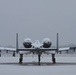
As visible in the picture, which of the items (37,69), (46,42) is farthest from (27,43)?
(37,69)

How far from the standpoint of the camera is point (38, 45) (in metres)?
40.8

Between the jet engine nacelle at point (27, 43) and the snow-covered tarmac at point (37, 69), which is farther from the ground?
the jet engine nacelle at point (27, 43)

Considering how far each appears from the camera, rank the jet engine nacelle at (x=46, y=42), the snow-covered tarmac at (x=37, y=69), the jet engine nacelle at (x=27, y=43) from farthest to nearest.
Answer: the jet engine nacelle at (x=46, y=42), the jet engine nacelle at (x=27, y=43), the snow-covered tarmac at (x=37, y=69)

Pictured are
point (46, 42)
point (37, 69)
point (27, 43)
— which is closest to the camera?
point (37, 69)

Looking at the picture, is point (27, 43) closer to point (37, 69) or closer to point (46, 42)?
point (46, 42)

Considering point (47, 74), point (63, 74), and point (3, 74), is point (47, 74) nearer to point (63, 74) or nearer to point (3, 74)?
point (63, 74)

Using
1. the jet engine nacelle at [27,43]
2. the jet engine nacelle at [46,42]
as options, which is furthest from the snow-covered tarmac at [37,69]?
the jet engine nacelle at [46,42]

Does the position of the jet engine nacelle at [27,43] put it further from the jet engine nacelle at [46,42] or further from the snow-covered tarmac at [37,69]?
the snow-covered tarmac at [37,69]

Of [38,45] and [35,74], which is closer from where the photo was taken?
[35,74]

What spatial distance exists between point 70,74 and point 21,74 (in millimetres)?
3450

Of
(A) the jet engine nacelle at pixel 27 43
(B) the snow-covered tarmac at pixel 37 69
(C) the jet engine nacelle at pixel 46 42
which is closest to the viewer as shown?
(B) the snow-covered tarmac at pixel 37 69

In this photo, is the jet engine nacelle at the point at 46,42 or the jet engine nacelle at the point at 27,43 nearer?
the jet engine nacelle at the point at 27,43

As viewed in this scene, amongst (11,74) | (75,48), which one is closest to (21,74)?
(11,74)

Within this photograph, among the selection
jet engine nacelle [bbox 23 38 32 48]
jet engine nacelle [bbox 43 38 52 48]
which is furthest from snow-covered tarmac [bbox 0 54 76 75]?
jet engine nacelle [bbox 43 38 52 48]
